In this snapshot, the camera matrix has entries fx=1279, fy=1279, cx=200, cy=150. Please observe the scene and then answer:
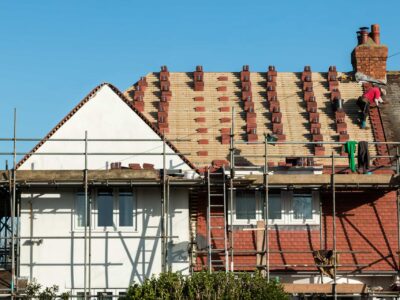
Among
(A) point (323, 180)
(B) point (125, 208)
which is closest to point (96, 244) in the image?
(B) point (125, 208)

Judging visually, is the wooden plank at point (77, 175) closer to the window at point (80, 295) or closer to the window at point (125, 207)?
the window at point (125, 207)

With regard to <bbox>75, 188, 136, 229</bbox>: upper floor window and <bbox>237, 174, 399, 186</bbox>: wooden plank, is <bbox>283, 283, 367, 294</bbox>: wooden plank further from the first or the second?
<bbox>75, 188, 136, 229</bbox>: upper floor window

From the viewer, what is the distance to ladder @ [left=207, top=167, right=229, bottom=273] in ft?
131

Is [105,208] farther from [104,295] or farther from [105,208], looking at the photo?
[104,295]

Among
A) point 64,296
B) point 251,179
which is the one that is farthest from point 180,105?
point 64,296

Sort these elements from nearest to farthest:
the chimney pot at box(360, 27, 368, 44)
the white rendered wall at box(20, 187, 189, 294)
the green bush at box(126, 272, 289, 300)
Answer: the green bush at box(126, 272, 289, 300) < the white rendered wall at box(20, 187, 189, 294) < the chimney pot at box(360, 27, 368, 44)

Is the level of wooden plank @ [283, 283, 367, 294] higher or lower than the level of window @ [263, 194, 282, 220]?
lower

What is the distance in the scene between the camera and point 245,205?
41812 millimetres

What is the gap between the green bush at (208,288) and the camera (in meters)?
36.4

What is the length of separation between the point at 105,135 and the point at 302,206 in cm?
684

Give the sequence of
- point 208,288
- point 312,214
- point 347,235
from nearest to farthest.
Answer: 1. point 208,288
2. point 347,235
3. point 312,214

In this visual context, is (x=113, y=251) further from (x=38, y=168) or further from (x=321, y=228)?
(x=321, y=228)

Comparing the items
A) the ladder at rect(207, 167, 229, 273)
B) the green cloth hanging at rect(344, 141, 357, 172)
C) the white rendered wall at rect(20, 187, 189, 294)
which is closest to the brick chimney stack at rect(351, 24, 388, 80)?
the green cloth hanging at rect(344, 141, 357, 172)

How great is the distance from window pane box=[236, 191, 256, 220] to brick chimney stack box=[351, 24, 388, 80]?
8.11 meters
